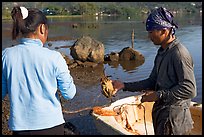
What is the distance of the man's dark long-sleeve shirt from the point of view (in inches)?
116

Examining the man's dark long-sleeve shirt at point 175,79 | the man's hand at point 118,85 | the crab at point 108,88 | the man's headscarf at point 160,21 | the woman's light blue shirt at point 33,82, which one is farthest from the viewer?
the crab at point 108,88

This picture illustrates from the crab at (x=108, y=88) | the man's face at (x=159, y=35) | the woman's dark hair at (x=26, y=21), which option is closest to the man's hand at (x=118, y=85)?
the crab at (x=108, y=88)

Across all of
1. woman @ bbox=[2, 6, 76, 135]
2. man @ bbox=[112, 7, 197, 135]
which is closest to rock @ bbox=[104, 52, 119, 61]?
man @ bbox=[112, 7, 197, 135]

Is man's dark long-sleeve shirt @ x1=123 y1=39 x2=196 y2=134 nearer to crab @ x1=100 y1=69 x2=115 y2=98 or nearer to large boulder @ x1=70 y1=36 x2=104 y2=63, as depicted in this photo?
crab @ x1=100 y1=69 x2=115 y2=98

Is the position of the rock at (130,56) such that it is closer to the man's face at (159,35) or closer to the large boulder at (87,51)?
the large boulder at (87,51)

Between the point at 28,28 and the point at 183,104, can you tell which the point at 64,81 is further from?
the point at 183,104

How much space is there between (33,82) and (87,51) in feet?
Result: 52.2

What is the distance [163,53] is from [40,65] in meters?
1.23

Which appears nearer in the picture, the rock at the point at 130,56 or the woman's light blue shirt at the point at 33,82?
the woman's light blue shirt at the point at 33,82

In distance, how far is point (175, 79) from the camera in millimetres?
3062

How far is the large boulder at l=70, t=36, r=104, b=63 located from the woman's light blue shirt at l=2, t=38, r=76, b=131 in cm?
1571

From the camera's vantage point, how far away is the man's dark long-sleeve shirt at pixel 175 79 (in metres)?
2.95

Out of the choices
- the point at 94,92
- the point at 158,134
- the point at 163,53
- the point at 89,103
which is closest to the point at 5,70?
the point at 163,53

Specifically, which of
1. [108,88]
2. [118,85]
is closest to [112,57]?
[108,88]
